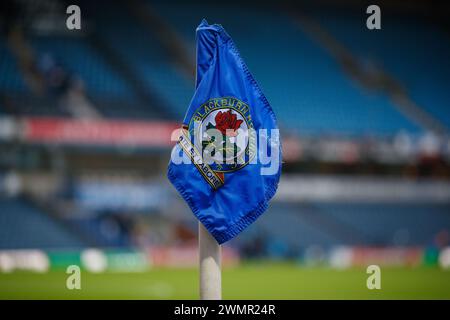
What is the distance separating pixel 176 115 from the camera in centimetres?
2859

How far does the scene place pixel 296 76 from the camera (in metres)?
31.5

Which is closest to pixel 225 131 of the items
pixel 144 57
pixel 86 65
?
pixel 86 65

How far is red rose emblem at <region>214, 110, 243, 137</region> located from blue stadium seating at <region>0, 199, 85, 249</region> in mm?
20328

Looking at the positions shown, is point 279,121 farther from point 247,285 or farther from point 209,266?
point 209,266

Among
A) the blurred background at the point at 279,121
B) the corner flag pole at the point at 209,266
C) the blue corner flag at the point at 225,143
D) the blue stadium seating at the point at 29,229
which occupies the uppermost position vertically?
the blurred background at the point at 279,121

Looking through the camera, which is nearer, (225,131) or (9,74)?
(225,131)

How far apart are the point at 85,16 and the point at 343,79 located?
10258 millimetres

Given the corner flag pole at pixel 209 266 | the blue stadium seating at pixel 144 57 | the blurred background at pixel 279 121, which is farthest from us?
the blue stadium seating at pixel 144 57

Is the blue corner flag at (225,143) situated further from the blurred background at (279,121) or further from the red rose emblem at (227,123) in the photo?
the blurred background at (279,121)

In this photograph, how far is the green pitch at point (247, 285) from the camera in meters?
14.4

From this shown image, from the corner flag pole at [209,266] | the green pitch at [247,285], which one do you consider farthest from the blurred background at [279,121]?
the corner flag pole at [209,266]

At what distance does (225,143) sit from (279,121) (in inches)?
985

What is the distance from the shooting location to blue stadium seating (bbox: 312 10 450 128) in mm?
32906
